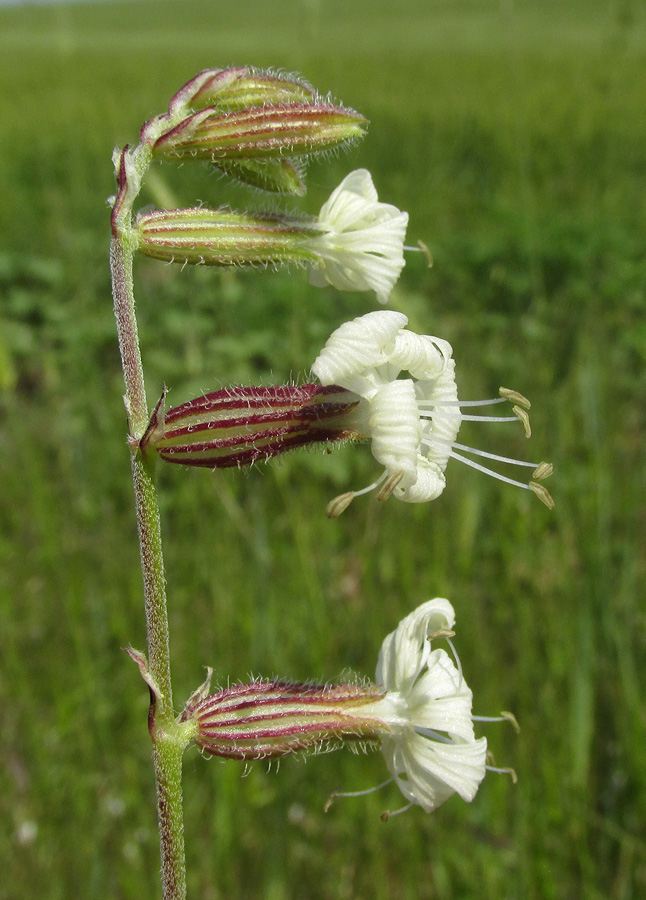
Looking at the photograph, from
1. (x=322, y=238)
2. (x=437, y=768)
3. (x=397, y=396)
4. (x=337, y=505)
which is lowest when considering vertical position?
(x=437, y=768)

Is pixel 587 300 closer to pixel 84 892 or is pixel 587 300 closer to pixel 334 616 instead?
pixel 334 616

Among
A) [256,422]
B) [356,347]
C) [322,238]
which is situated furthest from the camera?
[322,238]

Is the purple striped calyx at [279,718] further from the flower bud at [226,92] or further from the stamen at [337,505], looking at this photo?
the flower bud at [226,92]

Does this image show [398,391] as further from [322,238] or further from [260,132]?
[260,132]

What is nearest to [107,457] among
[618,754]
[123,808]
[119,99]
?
[123,808]

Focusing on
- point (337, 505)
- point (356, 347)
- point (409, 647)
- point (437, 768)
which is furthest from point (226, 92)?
point (437, 768)

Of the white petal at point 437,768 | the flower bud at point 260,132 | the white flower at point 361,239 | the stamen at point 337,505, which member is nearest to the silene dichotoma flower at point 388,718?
the white petal at point 437,768
